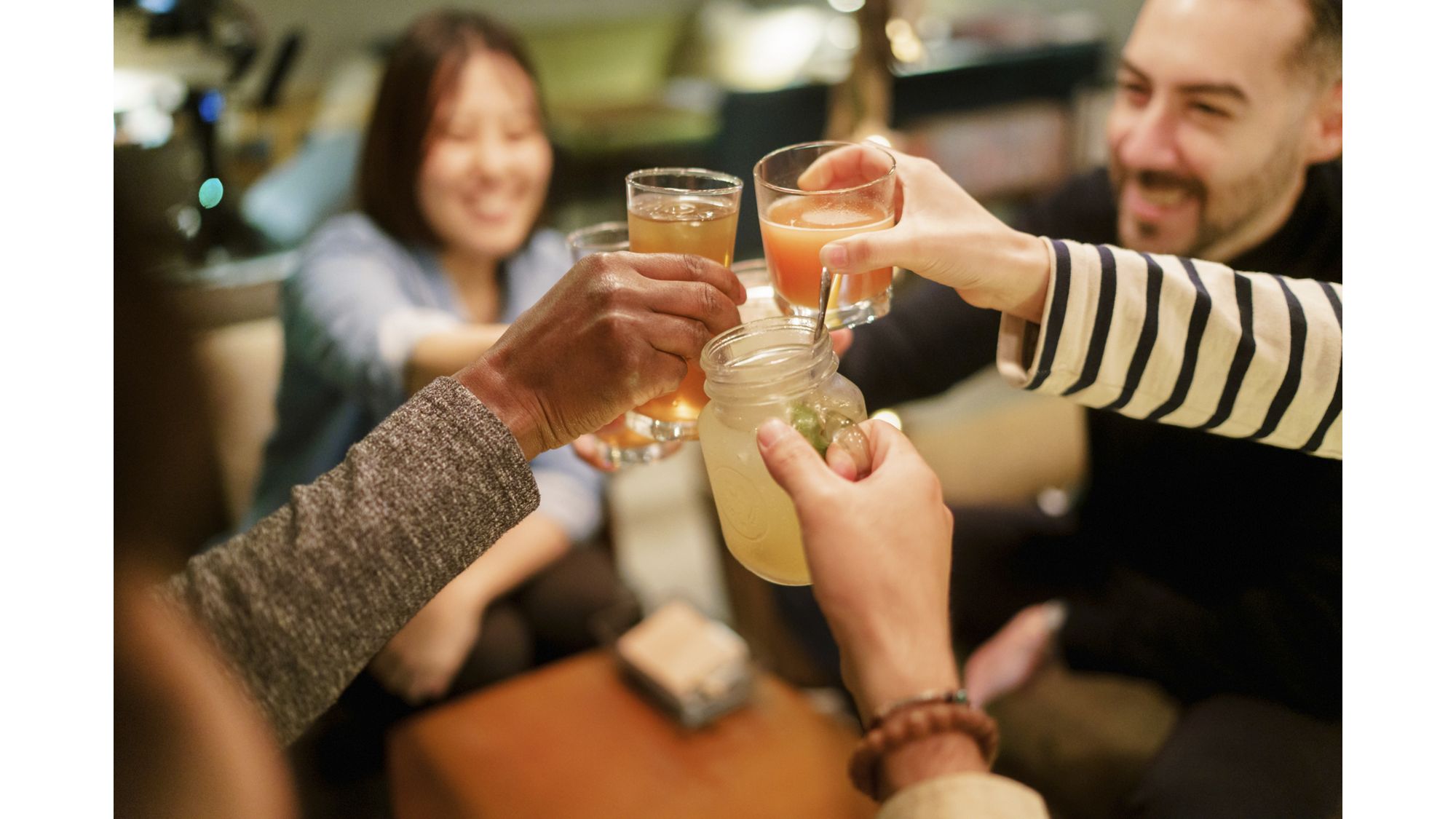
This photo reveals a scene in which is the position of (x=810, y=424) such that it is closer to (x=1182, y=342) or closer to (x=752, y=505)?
(x=752, y=505)

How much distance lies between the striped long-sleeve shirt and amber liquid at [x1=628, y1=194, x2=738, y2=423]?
340 millimetres

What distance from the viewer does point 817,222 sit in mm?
944

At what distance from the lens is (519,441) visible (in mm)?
907

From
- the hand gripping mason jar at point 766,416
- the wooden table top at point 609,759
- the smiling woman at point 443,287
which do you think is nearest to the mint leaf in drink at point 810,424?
the hand gripping mason jar at point 766,416

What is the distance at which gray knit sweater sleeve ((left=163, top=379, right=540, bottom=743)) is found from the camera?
2.82 ft

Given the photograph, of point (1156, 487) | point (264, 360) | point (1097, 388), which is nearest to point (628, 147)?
point (264, 360)

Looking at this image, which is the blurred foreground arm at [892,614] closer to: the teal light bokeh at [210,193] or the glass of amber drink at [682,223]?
the glass of amber drink at [682,223]

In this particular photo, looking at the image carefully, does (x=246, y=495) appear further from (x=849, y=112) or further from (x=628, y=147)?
(x=628, y=147)

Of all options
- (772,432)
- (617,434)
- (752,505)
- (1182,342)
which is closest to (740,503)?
(752,505)

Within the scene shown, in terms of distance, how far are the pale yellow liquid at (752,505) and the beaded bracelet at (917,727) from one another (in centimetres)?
15

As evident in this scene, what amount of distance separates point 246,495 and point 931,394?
4.74 ft

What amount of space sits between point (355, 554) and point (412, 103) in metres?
1.32

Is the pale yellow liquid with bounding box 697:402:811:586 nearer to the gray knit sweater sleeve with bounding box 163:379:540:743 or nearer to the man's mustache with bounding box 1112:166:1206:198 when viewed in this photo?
the gray knit sweater sleeve with bounding box 163:379:540:743

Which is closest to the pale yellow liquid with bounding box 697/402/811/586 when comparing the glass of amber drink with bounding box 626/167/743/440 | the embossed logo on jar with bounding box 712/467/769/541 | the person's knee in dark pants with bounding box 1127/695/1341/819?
the embossed logo on jar with bounding box 712/467/769/541
